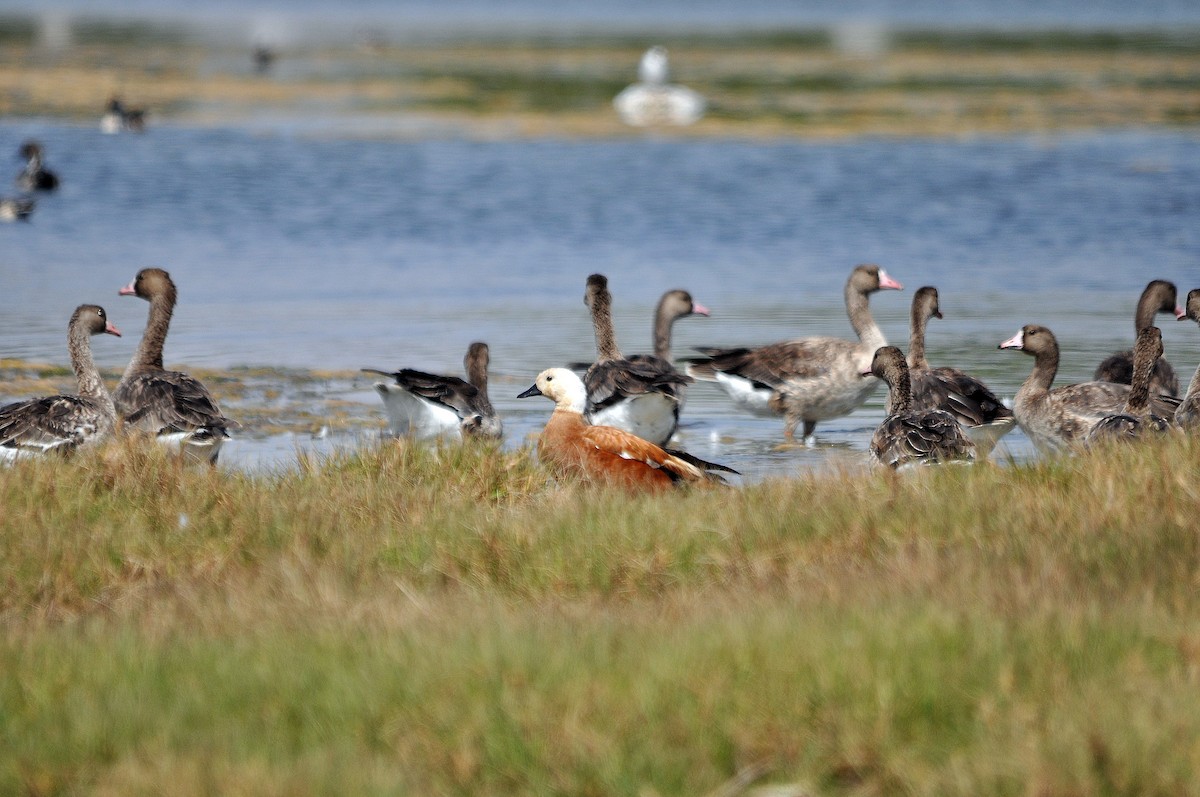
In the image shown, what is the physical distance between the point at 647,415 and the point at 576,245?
11.8 m

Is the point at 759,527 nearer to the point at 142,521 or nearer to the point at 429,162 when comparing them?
the point at 142,521

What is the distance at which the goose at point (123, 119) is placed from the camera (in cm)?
3362

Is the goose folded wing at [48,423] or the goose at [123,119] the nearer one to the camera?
the goose folded wing at [48,423]

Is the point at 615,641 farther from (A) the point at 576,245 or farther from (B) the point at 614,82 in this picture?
(B) the point at 614,82

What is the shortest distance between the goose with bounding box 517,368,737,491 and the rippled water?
210 cm

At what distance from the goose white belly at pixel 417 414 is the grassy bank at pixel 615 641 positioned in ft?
12.0

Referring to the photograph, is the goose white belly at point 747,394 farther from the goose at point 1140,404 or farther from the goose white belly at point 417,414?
the goose at point 1140,404

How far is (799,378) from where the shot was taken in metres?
12.7

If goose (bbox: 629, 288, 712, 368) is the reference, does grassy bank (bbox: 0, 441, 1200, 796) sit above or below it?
below

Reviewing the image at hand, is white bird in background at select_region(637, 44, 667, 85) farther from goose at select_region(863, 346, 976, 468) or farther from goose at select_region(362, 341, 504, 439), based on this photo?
goose at select_region(863, 346, 976, 468)

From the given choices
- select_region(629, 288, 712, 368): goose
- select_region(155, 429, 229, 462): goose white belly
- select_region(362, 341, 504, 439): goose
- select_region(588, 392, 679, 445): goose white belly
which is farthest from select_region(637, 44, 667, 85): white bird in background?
select_region(155, 429, 229, 462): goose white belly

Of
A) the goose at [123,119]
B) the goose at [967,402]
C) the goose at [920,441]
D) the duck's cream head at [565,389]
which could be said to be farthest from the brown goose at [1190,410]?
the goose at [123,119]

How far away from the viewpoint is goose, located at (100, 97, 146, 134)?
33.6m

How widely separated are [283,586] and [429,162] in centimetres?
2512
